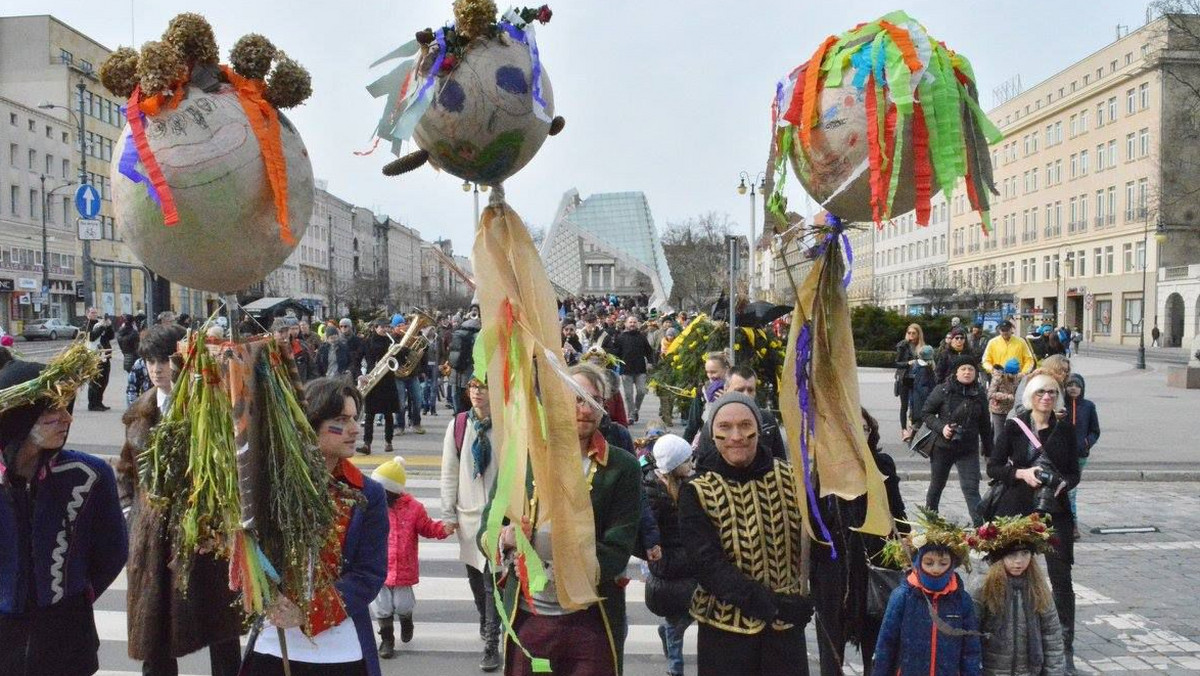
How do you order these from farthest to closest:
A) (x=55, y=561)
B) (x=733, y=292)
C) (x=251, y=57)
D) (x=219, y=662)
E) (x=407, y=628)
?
(x=733, y=292) < (x=407, y=628) < (x=219, y=662) < (x=55, y=561) < (x=251, y=57)

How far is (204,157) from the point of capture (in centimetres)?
259

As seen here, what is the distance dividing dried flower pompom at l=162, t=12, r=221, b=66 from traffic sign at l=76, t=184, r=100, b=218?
9630 millimetres

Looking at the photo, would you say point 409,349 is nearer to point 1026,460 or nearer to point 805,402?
point 1026,460

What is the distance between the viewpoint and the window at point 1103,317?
2335 inches

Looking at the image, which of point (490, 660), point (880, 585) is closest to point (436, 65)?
point (880, 585)

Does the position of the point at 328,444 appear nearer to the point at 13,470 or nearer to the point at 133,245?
the point at 133,245

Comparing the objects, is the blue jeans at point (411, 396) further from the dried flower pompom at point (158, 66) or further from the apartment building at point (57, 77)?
the apartment building at point (57, 77)

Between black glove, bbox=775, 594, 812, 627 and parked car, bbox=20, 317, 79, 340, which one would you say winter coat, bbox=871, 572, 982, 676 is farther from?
parked car, bbox=20, 317, 79, 340

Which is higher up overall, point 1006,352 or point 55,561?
point 1006,352

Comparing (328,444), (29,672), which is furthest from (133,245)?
(29,672)

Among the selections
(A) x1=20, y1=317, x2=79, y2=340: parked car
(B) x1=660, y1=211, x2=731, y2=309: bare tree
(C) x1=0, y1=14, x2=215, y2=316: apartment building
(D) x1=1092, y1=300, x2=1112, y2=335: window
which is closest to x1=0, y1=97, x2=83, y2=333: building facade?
(C) x1=0, y1=14, x2=215, y2=316: apartment building

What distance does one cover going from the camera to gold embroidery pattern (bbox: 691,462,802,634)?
357 centimetres

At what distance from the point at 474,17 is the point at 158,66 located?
2.87ft

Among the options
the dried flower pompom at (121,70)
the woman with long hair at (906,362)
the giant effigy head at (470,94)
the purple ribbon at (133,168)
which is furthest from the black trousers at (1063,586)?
the woman with long hair at (906,362)
